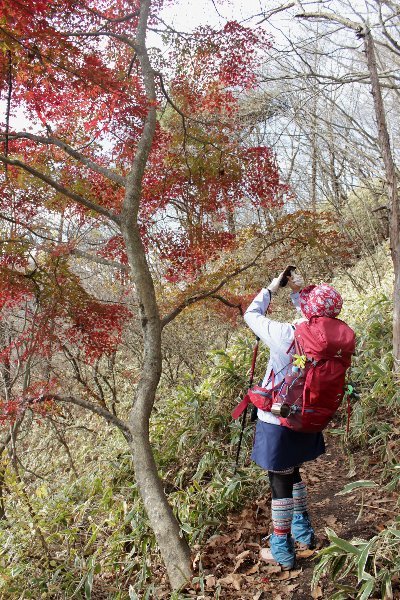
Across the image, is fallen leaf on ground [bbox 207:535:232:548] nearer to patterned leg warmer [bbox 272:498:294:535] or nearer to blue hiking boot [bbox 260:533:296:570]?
blue hiking boot [bbox 260:533:296:570]

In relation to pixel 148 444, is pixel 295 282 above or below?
above

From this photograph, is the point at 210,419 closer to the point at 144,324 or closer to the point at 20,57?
the point at 144,324

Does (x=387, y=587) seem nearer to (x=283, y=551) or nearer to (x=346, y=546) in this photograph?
(x=346, y=546)

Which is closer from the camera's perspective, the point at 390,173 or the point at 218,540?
the point at 218,540

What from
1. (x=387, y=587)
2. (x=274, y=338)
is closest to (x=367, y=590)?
(x=387, y=587)

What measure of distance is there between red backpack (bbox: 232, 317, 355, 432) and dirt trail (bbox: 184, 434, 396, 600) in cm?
84

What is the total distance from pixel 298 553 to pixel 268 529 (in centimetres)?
54

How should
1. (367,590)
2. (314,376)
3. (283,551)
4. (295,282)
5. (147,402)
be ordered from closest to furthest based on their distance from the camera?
(367,590), (314,376), (283,551), (295,282), (147,402)

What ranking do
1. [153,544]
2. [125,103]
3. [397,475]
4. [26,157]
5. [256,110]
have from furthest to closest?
[256,110] → [26,157] → [125,103] → [153,544] → [397,475]

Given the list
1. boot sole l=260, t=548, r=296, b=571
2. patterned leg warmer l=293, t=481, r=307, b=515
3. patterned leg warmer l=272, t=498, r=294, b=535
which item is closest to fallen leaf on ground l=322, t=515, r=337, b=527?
patterned leg warmer l=293, t=481, r=307, b=515

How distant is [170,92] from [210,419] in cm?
538

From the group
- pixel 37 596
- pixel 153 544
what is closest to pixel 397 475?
pixel 153 544

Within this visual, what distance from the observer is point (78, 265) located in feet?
42.5

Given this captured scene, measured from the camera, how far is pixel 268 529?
373 centimetres
